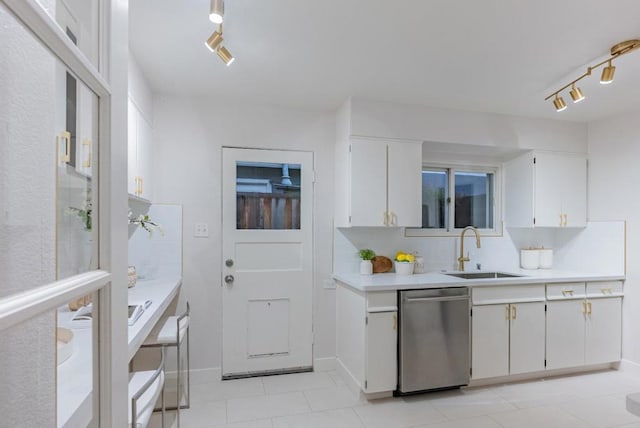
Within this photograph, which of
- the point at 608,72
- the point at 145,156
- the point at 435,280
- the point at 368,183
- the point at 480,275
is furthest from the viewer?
the point at 480,275

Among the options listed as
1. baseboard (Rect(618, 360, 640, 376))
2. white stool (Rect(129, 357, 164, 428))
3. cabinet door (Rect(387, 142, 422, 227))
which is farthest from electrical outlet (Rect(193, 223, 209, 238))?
baseboard (Rect(618, 360, 640, 376))

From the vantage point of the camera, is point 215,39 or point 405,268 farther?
point 405,268

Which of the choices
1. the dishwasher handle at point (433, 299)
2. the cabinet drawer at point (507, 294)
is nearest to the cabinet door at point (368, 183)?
the dishwasher handle at point (433, 299)

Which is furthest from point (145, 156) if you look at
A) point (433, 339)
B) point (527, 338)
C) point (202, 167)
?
point (527, 338)

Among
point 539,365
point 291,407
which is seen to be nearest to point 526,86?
point 539,365

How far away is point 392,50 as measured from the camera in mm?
2258

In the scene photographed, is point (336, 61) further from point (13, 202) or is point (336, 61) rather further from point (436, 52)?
point (13, 202)

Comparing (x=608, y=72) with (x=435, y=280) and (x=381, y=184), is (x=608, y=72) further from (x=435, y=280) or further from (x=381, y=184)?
(x=435, y=280)

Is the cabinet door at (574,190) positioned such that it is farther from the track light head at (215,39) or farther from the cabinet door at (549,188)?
the track light head at (215,39)

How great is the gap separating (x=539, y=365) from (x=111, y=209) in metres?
3.70

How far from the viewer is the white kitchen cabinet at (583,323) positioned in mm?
3195

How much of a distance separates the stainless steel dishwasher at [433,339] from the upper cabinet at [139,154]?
2.13 meters

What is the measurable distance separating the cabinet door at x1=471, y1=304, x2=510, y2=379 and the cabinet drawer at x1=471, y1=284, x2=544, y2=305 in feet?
0.17

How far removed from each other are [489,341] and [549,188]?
1.75m
